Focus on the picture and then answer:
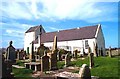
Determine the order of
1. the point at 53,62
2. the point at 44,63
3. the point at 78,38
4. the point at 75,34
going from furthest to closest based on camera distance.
→ the point at 75,34, the point at 78,38, the point at 53,62, the point at 44,63

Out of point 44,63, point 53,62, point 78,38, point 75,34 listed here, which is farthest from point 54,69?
point 75,34

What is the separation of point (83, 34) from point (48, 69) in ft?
88.0

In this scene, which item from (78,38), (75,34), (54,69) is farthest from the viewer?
(75,34)

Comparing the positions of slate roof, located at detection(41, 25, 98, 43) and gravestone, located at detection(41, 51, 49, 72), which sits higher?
slate roof, located at detection(41, 25, 98, 43)

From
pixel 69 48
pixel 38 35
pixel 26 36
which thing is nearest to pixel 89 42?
pixel 69 48

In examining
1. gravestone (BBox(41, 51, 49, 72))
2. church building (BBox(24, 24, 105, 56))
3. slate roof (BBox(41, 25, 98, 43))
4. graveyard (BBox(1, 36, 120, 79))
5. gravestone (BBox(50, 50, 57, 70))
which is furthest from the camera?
slate roof (BBox(41, 25, 98, 43))

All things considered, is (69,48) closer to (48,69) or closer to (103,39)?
(103,39)

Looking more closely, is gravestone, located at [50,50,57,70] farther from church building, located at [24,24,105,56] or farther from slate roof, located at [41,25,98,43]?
slate roof, located at [41,25,98,43]

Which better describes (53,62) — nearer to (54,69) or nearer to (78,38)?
(54,69)

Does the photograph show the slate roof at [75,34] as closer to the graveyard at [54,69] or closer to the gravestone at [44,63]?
the graveyard at [54,69]

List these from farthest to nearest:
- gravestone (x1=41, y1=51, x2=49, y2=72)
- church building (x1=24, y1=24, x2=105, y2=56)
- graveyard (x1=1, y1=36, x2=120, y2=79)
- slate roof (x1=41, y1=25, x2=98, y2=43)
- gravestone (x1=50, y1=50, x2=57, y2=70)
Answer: slate roof (x1=41, y1=25, x2=98, y2=43), church building (x1=24, y1=24, x2=105, y2=56), gravestone (x1=50, y1=50, x2=57, y2=70), gravestone (x1=41, y1=51, x2=49, y2=72), graveyard (x1=1, y1=36, x2=120, y2=79)

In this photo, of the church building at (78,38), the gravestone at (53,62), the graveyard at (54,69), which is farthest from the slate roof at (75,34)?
the gravestone at (53,62)

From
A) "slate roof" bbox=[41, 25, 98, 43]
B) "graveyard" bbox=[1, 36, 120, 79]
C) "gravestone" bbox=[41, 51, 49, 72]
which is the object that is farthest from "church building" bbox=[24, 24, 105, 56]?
"gravestone" bbox=[41, 51, 49, 72]

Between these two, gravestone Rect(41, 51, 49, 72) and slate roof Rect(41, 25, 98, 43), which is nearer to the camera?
gravestone Rect(41, 51, 49, 72)
